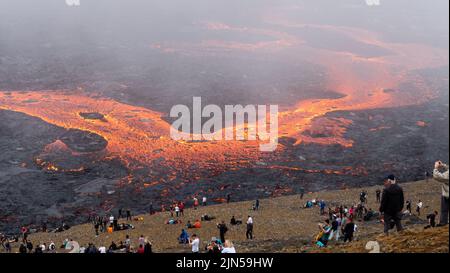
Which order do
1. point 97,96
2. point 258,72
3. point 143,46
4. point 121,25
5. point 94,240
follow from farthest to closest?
point 121,25
point 143,46
point 258,72
point 97,96
point 94,240

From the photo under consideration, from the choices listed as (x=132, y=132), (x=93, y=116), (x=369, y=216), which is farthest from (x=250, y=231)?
(x=93, y=116)

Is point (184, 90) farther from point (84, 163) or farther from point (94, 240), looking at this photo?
point (94, 240)

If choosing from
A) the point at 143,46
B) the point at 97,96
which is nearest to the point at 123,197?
the point at 97,96

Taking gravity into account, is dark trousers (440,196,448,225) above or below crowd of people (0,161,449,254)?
above

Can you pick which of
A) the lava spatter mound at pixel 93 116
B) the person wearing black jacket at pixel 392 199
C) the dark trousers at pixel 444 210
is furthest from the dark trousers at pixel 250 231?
the lava spatter mound at pixel 93 116

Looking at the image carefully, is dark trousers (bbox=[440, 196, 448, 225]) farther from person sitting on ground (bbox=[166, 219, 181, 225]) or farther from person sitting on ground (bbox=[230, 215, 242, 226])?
person sitting on ground (bbox=[166, 219, 181, 225])

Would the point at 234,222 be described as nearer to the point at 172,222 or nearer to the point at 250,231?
the point at 172,222

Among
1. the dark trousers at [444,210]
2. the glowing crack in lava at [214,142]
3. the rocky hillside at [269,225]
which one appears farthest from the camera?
the glowing crack in lava at [214,142]

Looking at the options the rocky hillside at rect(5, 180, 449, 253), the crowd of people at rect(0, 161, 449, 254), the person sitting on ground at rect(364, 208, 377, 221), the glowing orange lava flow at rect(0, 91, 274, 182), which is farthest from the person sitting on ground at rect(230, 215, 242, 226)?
the glowing orange lava flow at rect(0, 91, 274, 182)

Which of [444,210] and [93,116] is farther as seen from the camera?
[93,116]

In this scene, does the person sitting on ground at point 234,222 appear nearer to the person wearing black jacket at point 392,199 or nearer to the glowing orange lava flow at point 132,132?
the person wearing black jacket at point 392,199
